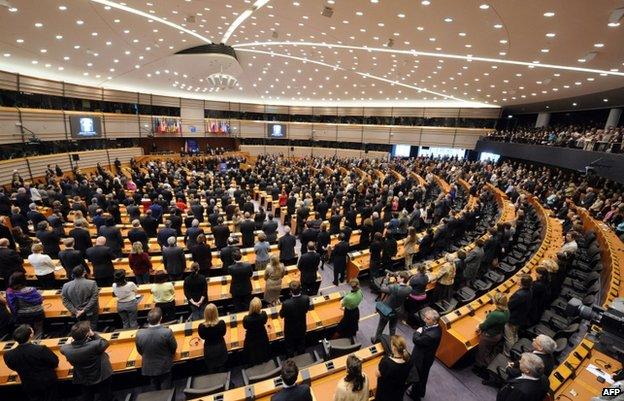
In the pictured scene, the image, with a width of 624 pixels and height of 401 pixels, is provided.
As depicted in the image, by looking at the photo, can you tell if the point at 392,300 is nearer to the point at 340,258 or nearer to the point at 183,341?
the point at 340,258

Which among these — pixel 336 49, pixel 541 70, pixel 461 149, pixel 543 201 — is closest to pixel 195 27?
pixel 336 49

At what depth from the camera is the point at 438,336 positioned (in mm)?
3879

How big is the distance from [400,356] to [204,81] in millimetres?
24590

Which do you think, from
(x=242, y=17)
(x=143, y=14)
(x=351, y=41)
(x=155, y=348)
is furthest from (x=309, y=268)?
(x=143, y=14)

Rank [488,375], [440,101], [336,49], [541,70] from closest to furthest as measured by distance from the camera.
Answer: [488,375] < [541,70] < [336,49] < [440,101]

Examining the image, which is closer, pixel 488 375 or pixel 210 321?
pixel 210 321

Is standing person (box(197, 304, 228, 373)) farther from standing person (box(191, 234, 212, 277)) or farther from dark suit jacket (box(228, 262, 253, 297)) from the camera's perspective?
standing person (box(191, 234, 212, 277))

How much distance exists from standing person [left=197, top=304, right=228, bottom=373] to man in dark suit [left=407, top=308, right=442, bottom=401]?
248 cm

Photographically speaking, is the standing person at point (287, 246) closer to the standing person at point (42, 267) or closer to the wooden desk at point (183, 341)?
the wooden desk at point (183, 341)

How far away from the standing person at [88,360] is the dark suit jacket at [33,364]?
228 mm

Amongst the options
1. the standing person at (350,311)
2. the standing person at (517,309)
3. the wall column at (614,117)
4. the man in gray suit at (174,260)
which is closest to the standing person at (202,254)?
the man in gray suit at (174,260)

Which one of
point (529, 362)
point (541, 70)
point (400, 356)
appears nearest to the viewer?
point (529, 362)

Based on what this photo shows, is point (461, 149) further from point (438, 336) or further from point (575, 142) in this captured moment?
point (438, 336)

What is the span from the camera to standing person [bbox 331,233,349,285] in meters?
7.29
